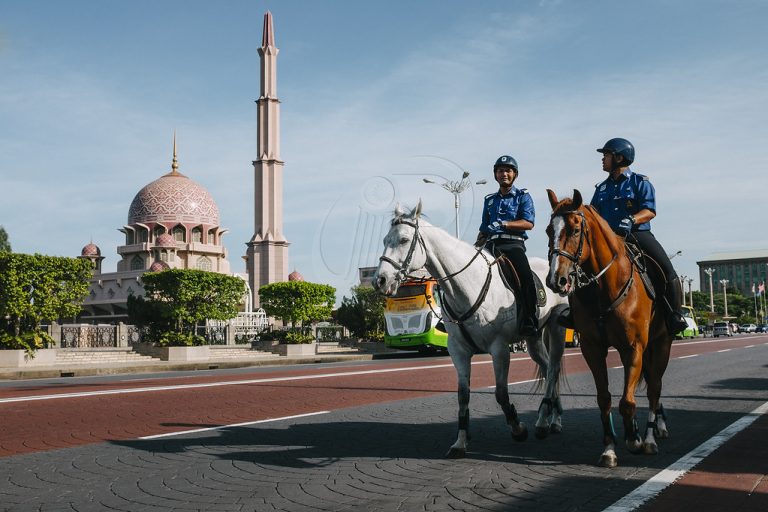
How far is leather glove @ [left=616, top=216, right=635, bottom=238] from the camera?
6672 millimetres

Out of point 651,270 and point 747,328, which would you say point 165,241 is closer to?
A: point 747,328

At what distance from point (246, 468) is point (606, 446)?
308 centimetres

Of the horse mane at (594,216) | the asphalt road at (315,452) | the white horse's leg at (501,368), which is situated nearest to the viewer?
the asphalt road at (315,452)

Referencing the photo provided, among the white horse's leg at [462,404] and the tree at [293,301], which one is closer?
the white horse's leg at [462,404]

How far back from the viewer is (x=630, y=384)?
19.9 feet

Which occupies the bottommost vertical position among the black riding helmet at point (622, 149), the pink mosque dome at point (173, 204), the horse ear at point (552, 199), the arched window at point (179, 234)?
the horse ear at point (552, 199)

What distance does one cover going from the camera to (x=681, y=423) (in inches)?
337

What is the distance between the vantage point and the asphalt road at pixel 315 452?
5094 mm

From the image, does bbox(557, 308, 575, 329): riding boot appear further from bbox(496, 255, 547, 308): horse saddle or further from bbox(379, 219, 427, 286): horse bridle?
bbox(379, 219, 427, 286): horse bridle

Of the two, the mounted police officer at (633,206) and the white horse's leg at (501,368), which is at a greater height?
the mounted police officer at (633,206)

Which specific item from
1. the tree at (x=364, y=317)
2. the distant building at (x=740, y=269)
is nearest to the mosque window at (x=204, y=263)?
the tree at (x=364, y=317)

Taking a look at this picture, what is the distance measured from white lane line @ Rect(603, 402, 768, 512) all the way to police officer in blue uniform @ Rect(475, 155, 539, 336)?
186 centimetres

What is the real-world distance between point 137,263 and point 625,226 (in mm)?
91815

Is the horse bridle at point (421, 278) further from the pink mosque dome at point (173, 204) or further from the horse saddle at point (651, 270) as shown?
the pink mosque dome at point (173, 204)
